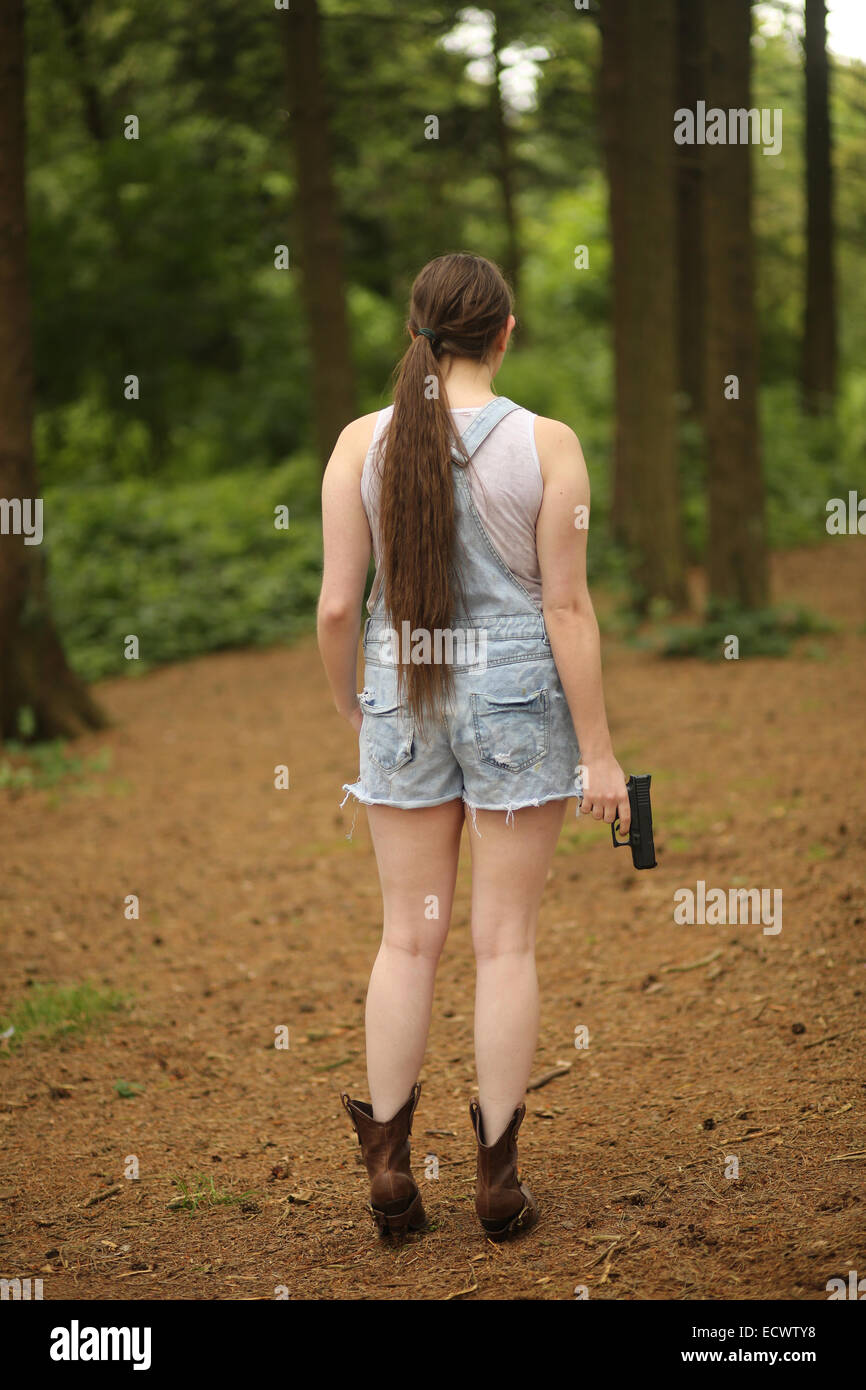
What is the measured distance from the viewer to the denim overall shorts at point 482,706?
2.83m

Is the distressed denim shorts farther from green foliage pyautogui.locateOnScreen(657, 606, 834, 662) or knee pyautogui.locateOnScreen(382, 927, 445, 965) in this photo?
green foliage pyautogui.locateOnScreen(657, 606, 834, 662)

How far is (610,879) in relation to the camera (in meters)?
5.95

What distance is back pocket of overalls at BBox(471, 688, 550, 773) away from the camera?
2828mm

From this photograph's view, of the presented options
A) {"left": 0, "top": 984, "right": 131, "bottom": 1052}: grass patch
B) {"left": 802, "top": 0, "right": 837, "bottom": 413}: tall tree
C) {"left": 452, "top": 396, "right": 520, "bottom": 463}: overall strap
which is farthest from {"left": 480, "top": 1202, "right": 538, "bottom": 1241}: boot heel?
{"left": 802, "top": 0, "right": 837, "bottom": 413}: tall tree

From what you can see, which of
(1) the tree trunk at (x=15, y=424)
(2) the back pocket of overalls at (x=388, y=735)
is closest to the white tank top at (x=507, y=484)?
(2) the back pocket of overalls at (x=388, y=735)

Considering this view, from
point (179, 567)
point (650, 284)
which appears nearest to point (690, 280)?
point (650, 284)

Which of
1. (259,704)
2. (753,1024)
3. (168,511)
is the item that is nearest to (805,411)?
(168,511)

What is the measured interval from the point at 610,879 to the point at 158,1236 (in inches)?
124

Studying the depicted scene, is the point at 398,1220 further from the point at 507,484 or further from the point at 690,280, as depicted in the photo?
the point at 690,280

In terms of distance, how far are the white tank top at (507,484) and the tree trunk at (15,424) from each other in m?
6.08

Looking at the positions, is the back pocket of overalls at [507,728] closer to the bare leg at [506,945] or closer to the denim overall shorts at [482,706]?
the denim overall shorts at [482,706]

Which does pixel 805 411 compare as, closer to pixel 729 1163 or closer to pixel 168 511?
pixel 168 511

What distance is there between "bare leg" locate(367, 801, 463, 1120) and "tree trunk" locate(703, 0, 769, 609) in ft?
26.1

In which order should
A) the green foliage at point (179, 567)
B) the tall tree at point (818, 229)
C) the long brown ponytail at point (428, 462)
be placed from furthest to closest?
the tall tree at point (818, 229) → the green foliage at point (179, 567) → the long brown ponytail at point (428, 462)
